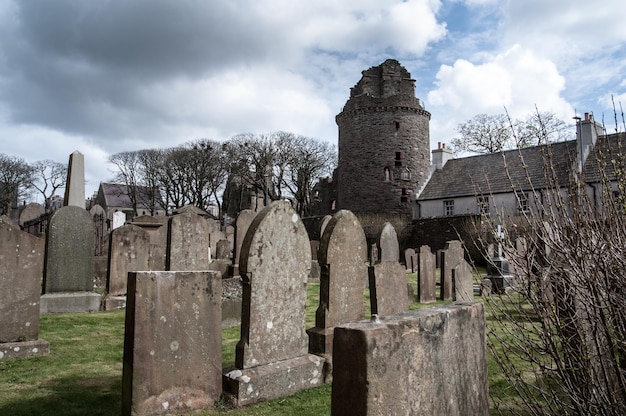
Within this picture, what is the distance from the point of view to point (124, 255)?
34.5 ft

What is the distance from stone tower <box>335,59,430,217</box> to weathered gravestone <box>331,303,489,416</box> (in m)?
34.1

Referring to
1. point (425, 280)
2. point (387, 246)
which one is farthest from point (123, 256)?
point (425, 280)

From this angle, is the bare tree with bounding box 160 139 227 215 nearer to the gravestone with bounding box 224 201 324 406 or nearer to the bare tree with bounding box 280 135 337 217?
the bare tree with bounding box 280 135 337 217

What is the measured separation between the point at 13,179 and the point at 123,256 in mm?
53412

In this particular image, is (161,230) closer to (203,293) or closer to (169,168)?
(203,293)

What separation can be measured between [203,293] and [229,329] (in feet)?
12.6

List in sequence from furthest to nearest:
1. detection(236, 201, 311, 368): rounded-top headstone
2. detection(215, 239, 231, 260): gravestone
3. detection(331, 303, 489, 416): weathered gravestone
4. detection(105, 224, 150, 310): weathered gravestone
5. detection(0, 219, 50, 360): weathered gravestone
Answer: detection(215, 239, 231, 260): gravestone < detection(105, 224, 150, 310): weathered gravestone < detection(0, 219, 50, 360): weathered gravestone < detection(236, 201, 311, 368): rounded-top headstone < detection(331, 303, 489, 416): weathered gravestone

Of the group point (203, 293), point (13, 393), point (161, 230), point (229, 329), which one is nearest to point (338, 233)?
point (203, 293)

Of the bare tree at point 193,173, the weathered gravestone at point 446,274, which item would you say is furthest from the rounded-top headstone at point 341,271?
the bare tree at point 193,173

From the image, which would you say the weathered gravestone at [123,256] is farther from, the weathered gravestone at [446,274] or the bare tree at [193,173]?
the bare tree at [193,173]

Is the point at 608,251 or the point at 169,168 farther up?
the point at 169,168

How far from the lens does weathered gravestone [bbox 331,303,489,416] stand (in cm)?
196

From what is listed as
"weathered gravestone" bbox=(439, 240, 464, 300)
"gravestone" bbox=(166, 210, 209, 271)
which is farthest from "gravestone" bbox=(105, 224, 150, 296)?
"weathered gravestone" bbox=(439, 240, 464, 300)

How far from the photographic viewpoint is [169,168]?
159 feet
